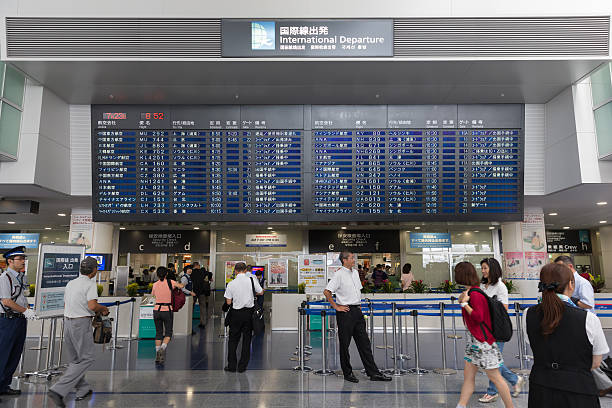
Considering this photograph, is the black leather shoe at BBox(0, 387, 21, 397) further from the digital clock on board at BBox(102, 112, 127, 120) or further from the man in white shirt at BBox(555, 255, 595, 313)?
the man in white shirt at BBox(555, 255, 595, 313)

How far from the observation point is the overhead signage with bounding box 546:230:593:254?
17484mm

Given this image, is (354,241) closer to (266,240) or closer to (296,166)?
(266,240)

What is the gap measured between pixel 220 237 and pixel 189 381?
356 inches

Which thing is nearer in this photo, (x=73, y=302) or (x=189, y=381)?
→ (x=73, y=302)

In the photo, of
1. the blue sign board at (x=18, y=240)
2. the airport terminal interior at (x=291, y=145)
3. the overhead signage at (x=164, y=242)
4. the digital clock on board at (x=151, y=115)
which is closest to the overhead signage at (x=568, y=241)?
the airport terminal interior at (x=291, y=145)

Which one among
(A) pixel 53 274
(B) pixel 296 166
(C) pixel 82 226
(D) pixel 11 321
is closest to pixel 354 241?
(B) pixel 296 166

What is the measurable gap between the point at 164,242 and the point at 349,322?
33.4 feet

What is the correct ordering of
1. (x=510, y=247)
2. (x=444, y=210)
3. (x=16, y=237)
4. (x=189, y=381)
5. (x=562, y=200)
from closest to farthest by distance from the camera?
(x=189, y=381)
(x=444, y=210)
(x=562, y=200)
(x=510, y=247)
(x=16, y=237)

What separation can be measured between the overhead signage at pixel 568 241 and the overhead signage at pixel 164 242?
13244 mm

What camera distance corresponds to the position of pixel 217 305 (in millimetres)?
13938

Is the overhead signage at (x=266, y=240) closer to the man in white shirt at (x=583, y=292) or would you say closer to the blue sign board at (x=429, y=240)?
the blue sign board at (x=429, y=240)

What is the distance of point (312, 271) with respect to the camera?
33.7ft

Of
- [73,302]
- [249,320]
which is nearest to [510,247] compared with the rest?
[249,320]

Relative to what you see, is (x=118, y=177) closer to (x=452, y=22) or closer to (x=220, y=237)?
(x=452, y=22)
